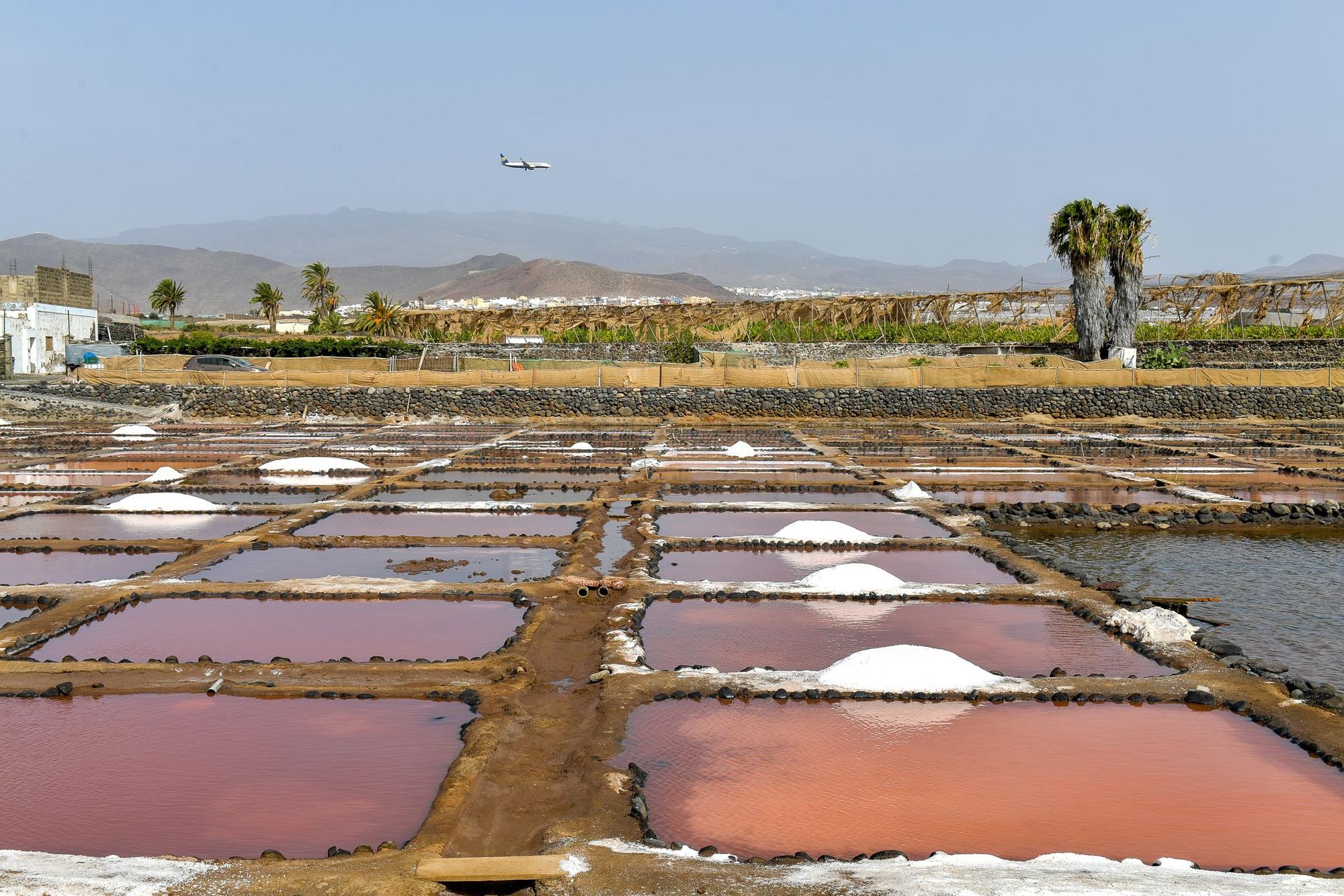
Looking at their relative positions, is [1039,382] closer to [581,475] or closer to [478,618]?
[581,475]

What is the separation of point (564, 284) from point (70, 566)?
424 ft

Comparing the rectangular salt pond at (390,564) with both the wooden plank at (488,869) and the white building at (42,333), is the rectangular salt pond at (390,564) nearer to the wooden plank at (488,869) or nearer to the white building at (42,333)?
the wooden plank at (488,869)

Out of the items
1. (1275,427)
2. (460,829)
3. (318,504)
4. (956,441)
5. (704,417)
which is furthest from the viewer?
(704,417)

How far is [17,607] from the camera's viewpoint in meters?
7.52

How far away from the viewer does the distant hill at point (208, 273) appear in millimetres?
161625

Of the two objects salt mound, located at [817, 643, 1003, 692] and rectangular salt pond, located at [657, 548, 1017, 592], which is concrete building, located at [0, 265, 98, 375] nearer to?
rectangular salt pond, located at [657, 548, 1017, 592]

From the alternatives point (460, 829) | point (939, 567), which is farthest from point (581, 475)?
point (460, 829)

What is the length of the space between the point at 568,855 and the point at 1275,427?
25454 millimetres

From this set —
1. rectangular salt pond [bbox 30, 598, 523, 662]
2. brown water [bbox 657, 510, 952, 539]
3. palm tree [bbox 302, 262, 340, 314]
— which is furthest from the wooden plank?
palm tree [bbox 302, 262, 340, 314]

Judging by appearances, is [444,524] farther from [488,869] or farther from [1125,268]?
[1125,268]

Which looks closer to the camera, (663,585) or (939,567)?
(663,585)

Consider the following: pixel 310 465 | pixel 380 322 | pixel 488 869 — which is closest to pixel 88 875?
pixel 488 869

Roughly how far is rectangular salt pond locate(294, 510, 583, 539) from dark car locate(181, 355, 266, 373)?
21.8 metres

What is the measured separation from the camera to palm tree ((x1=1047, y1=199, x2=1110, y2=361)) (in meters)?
33.1
